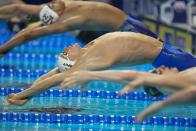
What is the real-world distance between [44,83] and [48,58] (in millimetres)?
4516

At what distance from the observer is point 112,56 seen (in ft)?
21.7

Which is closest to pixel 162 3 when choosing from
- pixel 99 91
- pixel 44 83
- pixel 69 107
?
pixel 99 91

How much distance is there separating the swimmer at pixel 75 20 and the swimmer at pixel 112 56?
1227mm

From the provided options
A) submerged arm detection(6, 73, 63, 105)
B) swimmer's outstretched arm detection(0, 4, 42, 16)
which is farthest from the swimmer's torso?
swimmer's outstretched arm detection(0, 4, 42, 16)

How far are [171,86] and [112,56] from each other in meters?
1.74

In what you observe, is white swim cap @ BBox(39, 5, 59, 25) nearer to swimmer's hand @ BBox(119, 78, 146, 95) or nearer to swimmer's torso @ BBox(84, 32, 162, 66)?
swimmer's torso @ BBox(84, 32, 162, 66)

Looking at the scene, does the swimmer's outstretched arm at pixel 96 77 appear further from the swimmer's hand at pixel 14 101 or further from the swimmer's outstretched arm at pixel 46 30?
the swimmer's outstretched arm at pixel 46 30

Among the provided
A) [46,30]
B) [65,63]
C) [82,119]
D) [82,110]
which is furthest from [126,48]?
[46,30]

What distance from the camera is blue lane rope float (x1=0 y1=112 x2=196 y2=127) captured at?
7090mm

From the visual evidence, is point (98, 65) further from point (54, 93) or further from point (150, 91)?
point (54, 93)

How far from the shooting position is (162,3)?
12.5 metres

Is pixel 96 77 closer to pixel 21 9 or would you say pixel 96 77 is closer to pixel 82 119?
pixel 82 119

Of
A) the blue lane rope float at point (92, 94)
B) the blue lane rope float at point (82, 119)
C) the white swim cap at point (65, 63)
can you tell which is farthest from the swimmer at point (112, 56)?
the blue lane rope float at point (92, 94)

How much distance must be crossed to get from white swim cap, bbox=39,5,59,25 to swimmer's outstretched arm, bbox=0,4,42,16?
51 cm
